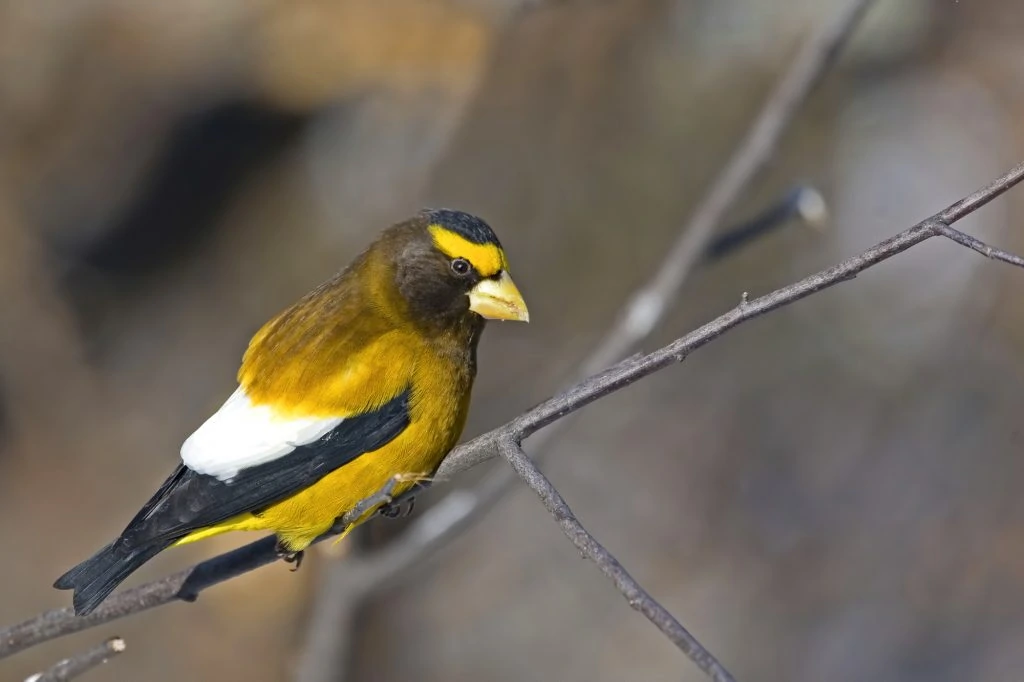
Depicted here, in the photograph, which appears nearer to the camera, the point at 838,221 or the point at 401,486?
the point at 401,486

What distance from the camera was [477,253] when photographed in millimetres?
3631

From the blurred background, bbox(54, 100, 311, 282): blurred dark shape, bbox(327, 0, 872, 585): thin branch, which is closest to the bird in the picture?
bbox(327, 0, 872, 585): thin branch

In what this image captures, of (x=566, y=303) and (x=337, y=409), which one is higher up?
(x=566, y=303)

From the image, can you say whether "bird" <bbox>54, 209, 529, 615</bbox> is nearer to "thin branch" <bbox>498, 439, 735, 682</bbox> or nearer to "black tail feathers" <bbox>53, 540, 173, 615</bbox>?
"black tail feathers" <bbox>53, 540, 173, 615</bbox>

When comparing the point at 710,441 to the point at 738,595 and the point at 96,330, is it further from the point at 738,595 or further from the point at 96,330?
the point at 96,330

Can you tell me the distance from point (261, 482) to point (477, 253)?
0.98 metres

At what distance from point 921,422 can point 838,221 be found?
162cm

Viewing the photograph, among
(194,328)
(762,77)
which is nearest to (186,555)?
(194,328)

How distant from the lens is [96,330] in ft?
26.1

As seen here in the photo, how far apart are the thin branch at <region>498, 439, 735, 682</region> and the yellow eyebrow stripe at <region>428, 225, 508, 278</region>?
3.40 ft

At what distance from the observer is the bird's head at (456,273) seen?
3.63 metres

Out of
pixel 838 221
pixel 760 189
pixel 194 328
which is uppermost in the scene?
pixel 194 328

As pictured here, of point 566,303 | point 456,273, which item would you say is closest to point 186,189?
point 566,303

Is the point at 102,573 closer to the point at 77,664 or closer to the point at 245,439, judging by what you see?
the point at 77,664
